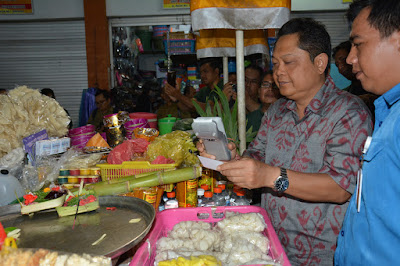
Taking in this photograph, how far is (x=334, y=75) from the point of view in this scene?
6.92m

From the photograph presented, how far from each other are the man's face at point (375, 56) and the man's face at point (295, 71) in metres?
0.45

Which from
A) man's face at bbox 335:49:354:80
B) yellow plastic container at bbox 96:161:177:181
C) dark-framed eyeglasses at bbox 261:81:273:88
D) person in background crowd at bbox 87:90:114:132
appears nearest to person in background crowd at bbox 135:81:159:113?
person in background crowd at bbox 87:90:114:132

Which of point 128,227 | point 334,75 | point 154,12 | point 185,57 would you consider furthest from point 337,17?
point 128,227

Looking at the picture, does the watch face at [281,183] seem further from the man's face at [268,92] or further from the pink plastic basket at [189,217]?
the man's face at [268,92]

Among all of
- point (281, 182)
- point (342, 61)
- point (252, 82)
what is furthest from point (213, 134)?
point (342, 61)

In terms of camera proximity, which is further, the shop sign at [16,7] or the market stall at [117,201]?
the shop sign at [16,7]

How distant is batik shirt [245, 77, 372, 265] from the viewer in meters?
1.50

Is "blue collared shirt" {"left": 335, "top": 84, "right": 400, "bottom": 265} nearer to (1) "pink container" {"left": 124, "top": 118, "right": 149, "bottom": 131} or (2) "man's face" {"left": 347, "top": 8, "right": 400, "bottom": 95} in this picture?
(2) "man's face" {"left": 347, "top": 8, "right": 400, "bottom": 95}

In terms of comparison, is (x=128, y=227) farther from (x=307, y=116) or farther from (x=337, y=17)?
(x=337, y=17)

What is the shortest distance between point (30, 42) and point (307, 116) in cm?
848

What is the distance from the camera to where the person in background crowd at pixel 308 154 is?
1.50m

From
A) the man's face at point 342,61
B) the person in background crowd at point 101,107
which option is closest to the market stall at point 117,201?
the man's face at point 342,61

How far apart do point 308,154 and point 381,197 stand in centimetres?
57

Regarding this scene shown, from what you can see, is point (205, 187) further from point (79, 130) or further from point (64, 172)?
point (79, 130)
